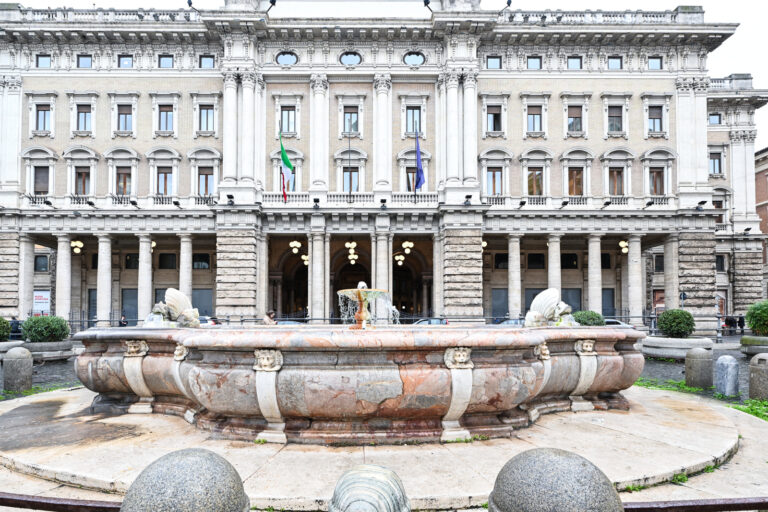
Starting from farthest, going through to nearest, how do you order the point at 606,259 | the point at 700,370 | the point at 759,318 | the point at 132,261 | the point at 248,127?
the point at 606,259 < the point at 132,261 < the point at 248,127 < the point at 759,318 < the point at 700,370

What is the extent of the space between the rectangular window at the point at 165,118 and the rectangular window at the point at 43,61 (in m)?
7.79

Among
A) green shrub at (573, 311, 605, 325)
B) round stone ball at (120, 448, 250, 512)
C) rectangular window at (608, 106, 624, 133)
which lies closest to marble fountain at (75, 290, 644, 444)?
round stone ball at (120, 448, 250, 512)

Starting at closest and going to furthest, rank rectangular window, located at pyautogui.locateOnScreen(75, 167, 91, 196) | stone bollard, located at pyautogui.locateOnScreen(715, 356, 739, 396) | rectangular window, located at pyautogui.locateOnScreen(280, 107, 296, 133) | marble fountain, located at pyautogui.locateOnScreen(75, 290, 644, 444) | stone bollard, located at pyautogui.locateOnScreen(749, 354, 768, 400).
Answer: marble fountain, located at pyautogui.locateOnScreen(75, 290, 644, 444) → stone bollard, located at pyautogui.locateOnScreen(749, 354, 768, 400) → stone bollard, located at pyautogui.locateOnScreen(715, 356, 739, 396) → rectangular window, located at pyautogui.locateOnScreen(280, 107, 296, 133) → rectangular window, located at pyautogui.locateOnScreen(75, 167, 91, 196)

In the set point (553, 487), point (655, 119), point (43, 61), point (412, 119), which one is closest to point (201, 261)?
point (43, 61)

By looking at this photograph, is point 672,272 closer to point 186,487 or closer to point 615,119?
point 615,119

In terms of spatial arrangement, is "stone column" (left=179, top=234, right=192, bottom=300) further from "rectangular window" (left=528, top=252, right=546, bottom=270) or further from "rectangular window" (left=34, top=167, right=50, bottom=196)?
"rectangular window" (left=528, top=252, right=546, bottom=270)

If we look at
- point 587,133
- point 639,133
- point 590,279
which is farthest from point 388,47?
point 590,279

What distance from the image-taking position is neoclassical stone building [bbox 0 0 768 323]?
30.8 meters

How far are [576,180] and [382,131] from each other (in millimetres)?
13699

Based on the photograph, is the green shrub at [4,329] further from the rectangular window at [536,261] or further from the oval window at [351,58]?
the rectangular window at [536,261]

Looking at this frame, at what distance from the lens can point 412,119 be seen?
107 ft

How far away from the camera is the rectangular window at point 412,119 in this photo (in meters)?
32.6

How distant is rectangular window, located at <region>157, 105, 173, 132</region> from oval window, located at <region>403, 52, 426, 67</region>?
53.0 ft

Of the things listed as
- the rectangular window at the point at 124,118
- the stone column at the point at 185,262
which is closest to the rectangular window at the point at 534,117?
the stone column at the point at 185,262
